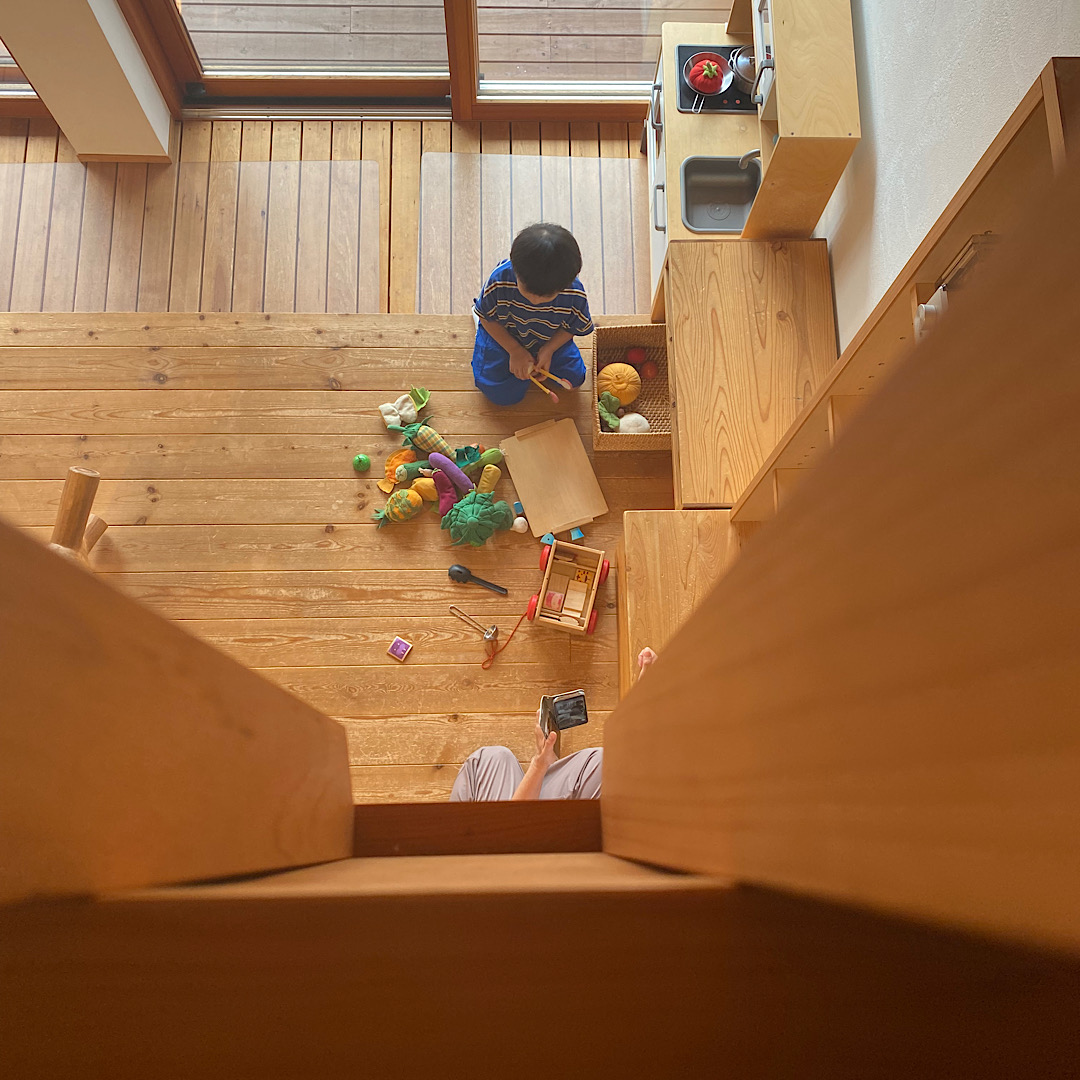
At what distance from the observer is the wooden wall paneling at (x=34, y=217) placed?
2898 millimetres

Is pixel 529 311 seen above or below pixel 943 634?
above

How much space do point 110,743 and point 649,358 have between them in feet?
8.78

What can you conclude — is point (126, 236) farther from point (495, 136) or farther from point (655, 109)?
point (655, 109)

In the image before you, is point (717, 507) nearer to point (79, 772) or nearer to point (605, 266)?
point (605, 266)

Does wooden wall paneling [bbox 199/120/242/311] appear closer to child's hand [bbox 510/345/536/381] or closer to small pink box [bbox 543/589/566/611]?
child's hand [bbox 510/345/536/381]

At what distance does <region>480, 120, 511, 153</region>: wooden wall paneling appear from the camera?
3154mm

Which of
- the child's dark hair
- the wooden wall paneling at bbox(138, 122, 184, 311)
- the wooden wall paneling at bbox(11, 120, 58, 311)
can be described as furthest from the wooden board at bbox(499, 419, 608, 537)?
the wooden wall paneling at bbox(11, 120, 58, 311)

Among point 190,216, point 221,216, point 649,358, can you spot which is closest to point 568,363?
point 649,358

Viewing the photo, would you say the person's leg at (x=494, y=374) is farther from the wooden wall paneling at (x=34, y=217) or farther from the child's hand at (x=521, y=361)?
the wooden wall paneling at (x=34, y=217)

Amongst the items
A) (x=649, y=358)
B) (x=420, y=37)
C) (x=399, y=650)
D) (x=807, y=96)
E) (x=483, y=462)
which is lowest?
(x=399, y=650)

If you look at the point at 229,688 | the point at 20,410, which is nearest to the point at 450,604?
the point at 20,410

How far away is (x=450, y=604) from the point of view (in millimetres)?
2484

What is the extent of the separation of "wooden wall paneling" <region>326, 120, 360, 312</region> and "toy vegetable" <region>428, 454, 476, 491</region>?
852mm

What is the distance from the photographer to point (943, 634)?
15 cm
